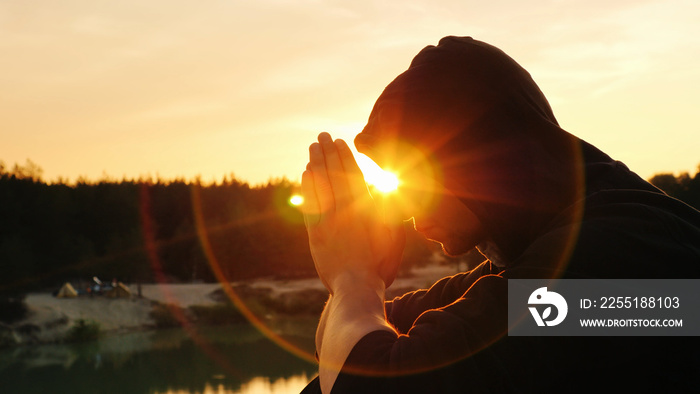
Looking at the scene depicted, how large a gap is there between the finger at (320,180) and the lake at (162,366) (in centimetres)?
1920

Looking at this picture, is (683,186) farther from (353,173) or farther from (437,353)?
(437,353)

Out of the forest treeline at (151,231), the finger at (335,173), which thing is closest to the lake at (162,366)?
the forest treeline at (151,231)

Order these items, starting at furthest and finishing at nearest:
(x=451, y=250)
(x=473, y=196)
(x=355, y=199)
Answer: (x=451, y=250), (x=473, y=196), (x=355, y=199)

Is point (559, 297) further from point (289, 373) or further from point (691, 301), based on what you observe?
point (289, 373)

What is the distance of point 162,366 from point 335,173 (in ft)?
80.7

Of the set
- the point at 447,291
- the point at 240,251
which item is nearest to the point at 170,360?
the point at 240,251

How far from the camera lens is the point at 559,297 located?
91cm

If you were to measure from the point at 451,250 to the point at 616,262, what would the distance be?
453 millimetres

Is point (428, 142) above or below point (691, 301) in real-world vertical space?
above

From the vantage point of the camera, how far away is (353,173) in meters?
1.13

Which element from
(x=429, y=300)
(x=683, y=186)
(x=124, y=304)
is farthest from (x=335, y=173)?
(x=683, y=186)

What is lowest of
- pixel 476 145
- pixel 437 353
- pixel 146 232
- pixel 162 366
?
pixel 162 366

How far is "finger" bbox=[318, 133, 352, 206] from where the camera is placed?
112 centimetres

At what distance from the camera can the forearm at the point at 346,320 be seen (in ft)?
3.11
